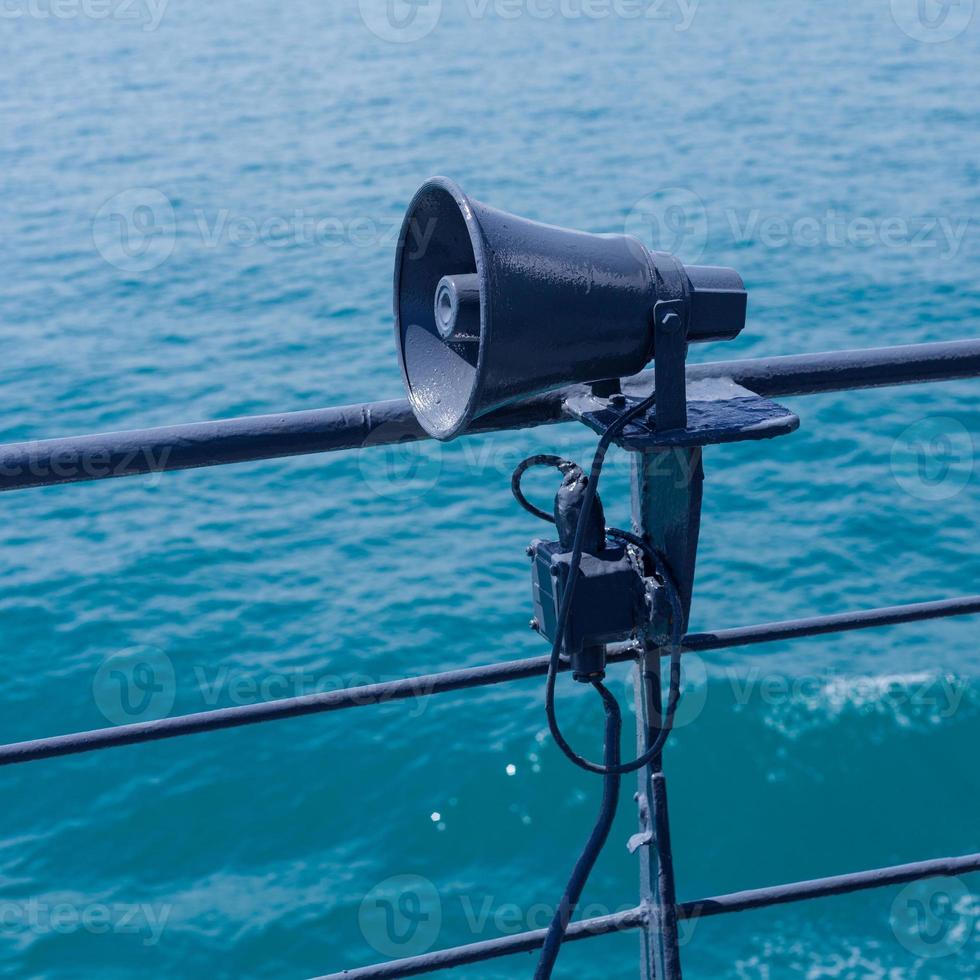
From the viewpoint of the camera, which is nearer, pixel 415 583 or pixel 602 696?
pixel 602 696

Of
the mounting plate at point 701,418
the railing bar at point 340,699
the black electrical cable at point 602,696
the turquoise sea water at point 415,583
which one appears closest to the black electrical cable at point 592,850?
the black electrical cable at point 602,696

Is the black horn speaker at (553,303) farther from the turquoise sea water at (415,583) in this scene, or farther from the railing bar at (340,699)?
the turquoise sea water at (415,583)

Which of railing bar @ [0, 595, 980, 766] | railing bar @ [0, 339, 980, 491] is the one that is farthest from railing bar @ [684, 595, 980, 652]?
railing bar @ [0, 339, 980, 491]

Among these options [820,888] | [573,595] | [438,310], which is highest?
[438,310]

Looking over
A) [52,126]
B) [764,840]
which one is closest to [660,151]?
[52,126]

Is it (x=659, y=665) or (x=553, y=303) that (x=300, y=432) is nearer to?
(x=553, y=303)

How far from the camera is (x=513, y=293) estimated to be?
5.53ft

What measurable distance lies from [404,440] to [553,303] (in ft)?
1.21

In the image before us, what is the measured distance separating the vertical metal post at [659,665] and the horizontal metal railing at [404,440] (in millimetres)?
43

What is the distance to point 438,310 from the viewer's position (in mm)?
1815

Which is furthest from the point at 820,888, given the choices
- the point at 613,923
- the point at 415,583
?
the point at 415,583

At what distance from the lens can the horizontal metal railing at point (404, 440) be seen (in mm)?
1854

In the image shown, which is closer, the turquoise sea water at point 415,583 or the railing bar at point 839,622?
the railing bar at point 839,622

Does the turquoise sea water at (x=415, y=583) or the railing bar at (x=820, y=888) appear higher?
the railing bar at (x=820, y=888)
